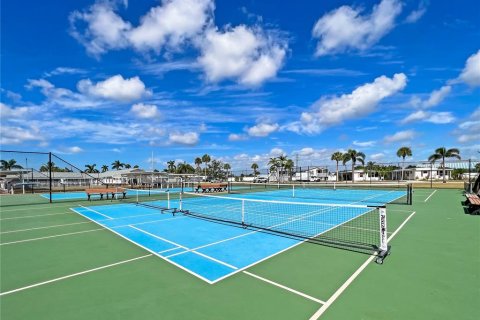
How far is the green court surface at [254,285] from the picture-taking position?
4.15 meters

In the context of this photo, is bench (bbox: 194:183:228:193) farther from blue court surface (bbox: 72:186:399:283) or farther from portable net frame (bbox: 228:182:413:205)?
blue court surface (bbox: 72:186:399:283)

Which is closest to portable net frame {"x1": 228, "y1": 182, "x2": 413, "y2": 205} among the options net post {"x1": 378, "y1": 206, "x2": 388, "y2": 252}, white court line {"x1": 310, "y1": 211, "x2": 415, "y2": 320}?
net post {"x1": 378, "y1": 206, "x2": 388, "y2": 252}

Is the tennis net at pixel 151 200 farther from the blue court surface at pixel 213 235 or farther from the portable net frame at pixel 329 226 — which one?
the portable net frame at pixel 329 226

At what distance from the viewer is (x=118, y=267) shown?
6.10 m

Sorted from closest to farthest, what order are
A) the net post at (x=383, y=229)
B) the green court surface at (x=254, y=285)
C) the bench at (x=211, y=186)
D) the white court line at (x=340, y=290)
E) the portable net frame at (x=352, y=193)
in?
the white court line at (x=340, y=290)
the green court surface at (x=254, y=285)
the net post at (x=383, y=229)
the portable net frame at (x=352, y=193)
the bench at (x=211, y=186)

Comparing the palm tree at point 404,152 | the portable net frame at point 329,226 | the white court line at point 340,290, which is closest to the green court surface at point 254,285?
the white court line at point 340,290

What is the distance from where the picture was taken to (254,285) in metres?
5.05

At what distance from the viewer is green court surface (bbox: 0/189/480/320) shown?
13.6 feet

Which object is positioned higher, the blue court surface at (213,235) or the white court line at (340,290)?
the white court line at (340,290)

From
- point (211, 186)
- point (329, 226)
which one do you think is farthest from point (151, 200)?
point (329, 226)

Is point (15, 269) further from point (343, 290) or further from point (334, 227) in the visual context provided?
point (334, 227)

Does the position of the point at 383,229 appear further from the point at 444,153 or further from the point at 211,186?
the point at 444,153

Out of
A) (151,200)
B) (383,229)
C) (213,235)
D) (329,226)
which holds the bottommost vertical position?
(151,200)

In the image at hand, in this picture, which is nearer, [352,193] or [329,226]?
[329,226]
